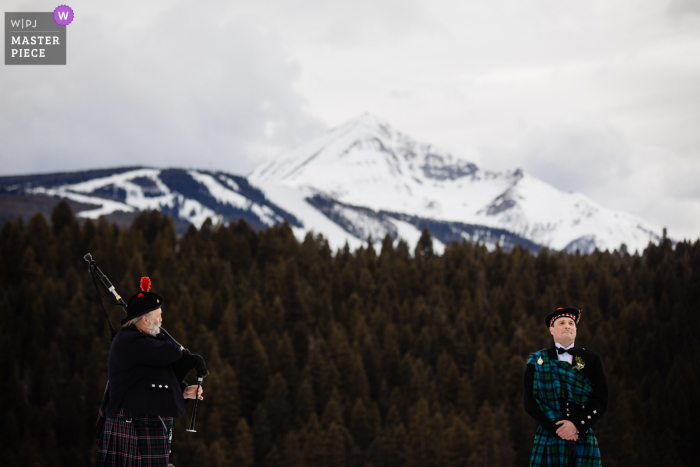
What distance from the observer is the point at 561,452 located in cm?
923

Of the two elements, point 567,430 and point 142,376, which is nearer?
point 567,430

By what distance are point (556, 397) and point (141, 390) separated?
6.01 metres

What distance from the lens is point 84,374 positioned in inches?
3782

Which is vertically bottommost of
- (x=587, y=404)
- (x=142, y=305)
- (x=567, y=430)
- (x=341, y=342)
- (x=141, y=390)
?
(x=341, y=342)

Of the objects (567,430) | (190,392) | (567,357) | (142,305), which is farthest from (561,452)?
(142,305)

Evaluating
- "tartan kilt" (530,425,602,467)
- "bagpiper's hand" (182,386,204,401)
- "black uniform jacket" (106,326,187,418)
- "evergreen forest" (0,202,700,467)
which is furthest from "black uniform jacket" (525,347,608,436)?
"evergreen forest" (0,202,700,467)

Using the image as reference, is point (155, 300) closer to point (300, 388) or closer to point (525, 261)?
point (300, 388)

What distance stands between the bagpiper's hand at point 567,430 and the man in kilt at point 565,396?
14 mm

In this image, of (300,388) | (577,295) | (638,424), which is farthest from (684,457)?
(300,388)

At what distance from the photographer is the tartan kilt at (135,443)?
9.64 m

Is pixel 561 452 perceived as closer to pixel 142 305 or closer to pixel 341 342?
pixel 142 305

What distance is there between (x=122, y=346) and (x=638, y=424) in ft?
309

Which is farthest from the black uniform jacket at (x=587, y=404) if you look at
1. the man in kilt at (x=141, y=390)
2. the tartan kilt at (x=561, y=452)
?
the man in kilt at (x=141, y=390)

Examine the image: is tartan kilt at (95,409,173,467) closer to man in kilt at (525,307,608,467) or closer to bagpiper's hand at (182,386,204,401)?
bagpiper's hand at (182,386,204,401)
